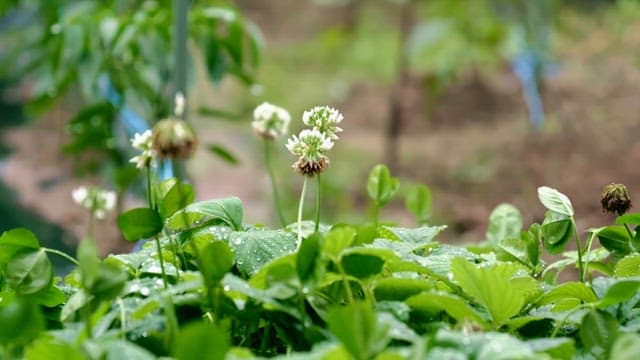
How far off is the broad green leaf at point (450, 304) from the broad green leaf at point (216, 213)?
0.19 metres

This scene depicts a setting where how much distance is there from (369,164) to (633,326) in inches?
90.4

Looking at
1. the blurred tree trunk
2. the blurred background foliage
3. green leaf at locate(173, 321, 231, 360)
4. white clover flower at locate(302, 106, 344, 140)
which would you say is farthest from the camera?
the blurred tree trunk

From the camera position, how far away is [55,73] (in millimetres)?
1797

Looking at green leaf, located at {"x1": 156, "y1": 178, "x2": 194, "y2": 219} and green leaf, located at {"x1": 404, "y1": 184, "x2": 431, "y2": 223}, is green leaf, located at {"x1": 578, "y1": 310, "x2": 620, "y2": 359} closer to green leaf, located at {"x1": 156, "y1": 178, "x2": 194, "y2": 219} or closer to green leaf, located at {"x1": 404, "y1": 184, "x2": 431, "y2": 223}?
green leaf, located at {"x1": 156, "y1": 178, "x2": 194, "y2": 219}

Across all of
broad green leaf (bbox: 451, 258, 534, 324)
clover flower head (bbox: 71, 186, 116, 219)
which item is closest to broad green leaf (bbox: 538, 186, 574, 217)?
→ broad green leaf (bbox: 451, 258, 534, 324)

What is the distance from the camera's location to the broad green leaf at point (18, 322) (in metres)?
0.55

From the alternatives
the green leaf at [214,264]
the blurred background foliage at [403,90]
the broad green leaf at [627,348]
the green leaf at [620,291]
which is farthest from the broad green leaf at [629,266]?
the blurred background foliage at [403,90]

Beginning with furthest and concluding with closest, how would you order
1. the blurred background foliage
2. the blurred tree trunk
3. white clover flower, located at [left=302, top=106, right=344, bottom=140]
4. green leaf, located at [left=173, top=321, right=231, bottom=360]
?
1. the blurred tree trunk
2. the blurred background foliage
3. white clover flower, located at [left=302, top=106, right=344, bottom=140]
4. green leaf, located at [left=173, top=321, right=231, bottom=360]

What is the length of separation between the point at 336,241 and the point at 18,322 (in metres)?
0.20

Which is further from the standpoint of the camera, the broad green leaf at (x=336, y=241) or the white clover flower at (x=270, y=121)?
the white clover flower at (x=270, y=121)

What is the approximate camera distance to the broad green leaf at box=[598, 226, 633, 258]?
0.79m

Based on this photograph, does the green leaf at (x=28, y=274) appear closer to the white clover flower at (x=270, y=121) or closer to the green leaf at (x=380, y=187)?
the white clover flower at (x=270, y=121)

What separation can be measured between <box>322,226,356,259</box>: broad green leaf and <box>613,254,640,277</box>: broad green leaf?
0.25 m

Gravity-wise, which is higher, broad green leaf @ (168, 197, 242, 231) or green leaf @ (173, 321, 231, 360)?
broad green leaf @ (168, 197, 242, 231)
